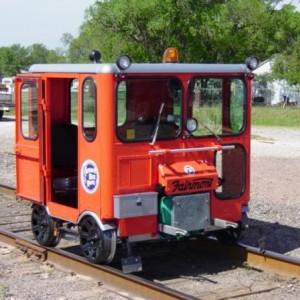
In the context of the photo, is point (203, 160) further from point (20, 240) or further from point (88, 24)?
point (88, 24)

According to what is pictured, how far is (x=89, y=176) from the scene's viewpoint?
303 inches

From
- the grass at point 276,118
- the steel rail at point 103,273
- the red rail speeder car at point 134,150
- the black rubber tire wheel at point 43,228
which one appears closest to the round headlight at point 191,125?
the red rail speeder car at point 134,150

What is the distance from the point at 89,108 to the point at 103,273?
66.3 inches

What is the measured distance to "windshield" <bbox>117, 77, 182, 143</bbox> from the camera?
25.0ft

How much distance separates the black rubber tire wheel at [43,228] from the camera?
8.67 meters

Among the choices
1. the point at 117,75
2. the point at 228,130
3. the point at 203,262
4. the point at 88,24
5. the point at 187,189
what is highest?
the point at 88,24

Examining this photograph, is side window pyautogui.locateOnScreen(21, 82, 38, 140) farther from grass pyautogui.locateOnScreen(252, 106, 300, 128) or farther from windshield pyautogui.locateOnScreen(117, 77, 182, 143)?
grass pyautogui.locateOnScreen(252, 106, 300, 128)

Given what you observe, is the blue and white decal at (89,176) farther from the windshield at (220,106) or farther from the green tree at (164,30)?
the green tree at (164,30)

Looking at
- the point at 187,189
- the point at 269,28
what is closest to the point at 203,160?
the point at 187,189

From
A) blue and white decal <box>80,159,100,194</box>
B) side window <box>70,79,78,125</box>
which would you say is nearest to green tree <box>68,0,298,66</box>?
side window <box>70,79,78,125</box>

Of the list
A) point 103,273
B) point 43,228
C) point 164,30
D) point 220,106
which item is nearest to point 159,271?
point 103,273

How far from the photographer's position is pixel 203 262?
8.64 m

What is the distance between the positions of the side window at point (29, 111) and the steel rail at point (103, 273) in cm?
133

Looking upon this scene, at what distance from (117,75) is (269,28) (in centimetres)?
6344
